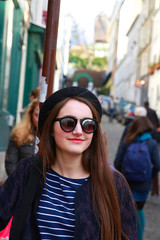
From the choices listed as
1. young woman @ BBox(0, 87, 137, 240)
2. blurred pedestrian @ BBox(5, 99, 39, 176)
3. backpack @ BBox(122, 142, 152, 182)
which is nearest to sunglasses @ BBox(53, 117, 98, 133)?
young woman @ BBox(0, 87, 137, 240)

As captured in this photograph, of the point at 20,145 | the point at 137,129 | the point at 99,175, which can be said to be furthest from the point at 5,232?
the point at 137,129

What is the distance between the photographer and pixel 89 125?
224 cm

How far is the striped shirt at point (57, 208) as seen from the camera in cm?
209

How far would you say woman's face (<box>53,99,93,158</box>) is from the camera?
7.31 ft

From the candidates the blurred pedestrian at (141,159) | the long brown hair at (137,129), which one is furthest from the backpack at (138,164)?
the long brown hair at (137,129)

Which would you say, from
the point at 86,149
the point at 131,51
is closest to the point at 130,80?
the point at 131,51

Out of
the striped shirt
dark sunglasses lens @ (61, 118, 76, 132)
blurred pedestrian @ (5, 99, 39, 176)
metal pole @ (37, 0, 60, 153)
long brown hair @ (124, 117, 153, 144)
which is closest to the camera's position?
the striped shirt

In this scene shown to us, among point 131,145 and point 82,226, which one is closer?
point 82,226

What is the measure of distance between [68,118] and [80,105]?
9 centimetres

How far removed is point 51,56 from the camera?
2.98 metres

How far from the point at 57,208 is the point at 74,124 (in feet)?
1.34

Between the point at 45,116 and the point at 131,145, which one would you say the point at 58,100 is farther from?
the point at 131,145

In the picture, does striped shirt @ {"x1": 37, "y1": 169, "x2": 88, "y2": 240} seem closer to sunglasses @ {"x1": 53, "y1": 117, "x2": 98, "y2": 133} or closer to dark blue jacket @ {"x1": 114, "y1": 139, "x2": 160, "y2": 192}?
sunglasses @ {"x1": 53, "y1": 117, "x2": 98, "y2": 133}

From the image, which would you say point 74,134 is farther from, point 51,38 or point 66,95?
point 51,38
